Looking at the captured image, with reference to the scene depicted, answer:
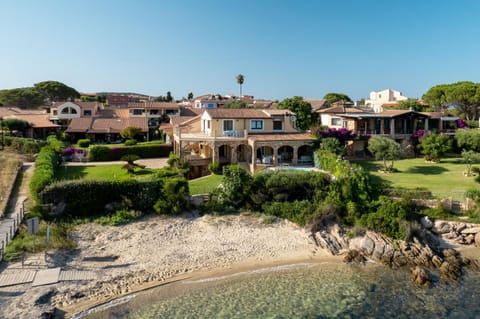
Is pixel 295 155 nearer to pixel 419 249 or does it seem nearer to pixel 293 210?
pixel 293 210

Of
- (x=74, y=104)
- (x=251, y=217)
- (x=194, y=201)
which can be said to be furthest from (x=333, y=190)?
(x=74, y=104)

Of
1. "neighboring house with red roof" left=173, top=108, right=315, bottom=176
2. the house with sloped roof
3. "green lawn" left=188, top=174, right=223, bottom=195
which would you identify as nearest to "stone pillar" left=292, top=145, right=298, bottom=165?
"neighboring house with red roof" left=173, top=108, right=315, bottom=176

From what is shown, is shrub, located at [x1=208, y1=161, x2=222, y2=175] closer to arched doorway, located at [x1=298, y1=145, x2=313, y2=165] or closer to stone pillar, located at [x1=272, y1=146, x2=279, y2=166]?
stone pillar, located at [x1=272, y1=146, x2=279, y2=166]

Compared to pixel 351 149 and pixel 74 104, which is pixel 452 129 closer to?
pixel 351 149

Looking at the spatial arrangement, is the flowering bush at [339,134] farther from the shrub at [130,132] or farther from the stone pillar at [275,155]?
the shrub at [130,132]

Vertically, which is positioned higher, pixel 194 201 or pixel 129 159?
pixel 129 159

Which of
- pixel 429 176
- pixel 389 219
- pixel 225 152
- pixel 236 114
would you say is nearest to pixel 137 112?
pixel 236 114

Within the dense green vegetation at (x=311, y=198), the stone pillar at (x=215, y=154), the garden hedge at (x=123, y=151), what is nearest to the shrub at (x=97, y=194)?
the dense green vegetation at (x=311, y=198)

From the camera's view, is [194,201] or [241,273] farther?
[194,201]

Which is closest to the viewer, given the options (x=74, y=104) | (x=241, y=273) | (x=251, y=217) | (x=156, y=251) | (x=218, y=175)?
(x=241, y=273)
